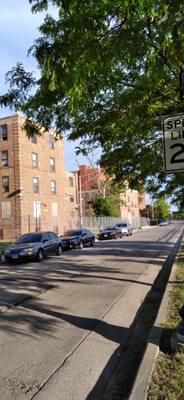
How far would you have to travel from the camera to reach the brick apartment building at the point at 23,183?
46.3 meters

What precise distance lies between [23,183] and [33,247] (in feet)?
79.9

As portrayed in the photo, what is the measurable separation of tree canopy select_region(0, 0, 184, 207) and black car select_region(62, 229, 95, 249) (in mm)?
16973

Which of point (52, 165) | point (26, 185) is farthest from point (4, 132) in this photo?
point (52, 165)

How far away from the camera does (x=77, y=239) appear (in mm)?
32656

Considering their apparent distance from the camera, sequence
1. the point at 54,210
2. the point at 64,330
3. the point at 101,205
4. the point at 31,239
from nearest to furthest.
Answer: the point at 64,330 → the point at 31,239 → the point at 54,210 → the point at 101,205

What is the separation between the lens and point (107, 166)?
14602 mm

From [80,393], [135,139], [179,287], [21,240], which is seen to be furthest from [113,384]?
[21,240]

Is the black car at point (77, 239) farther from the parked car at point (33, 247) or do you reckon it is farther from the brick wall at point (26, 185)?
the brick wall at point (26, 185)

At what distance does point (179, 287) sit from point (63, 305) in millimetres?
2833

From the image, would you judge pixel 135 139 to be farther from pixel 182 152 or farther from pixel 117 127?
pixel 182 152

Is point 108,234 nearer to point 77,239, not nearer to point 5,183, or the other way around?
point 5,183

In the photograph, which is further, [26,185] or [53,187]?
[53,187]

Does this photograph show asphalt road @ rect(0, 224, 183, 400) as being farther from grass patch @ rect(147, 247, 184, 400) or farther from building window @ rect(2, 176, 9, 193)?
building window @ rect(2, 176, 9, 193)

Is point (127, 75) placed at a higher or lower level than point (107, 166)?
higher
